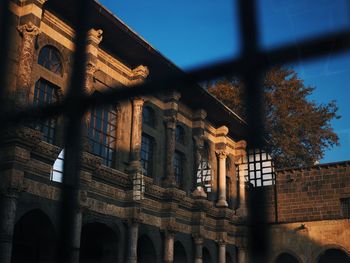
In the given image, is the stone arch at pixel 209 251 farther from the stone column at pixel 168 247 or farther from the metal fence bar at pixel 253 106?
the metal fence bar at pixel 253 106

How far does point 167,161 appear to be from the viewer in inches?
799

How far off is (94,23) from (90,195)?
5.31 m

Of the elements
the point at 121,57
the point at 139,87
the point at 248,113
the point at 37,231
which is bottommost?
the point at 248,113

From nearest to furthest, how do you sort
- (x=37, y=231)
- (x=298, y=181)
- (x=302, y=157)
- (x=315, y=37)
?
(x=315, y=37) → (x=37, y=231) → (x=298, y=181) → (x=302, y=157)

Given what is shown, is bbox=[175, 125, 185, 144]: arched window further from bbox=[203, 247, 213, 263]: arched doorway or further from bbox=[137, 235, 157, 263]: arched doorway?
bbox=[203, 247, 213, 263]: arched doorway

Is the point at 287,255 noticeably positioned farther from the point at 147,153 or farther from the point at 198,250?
the point at 147,153

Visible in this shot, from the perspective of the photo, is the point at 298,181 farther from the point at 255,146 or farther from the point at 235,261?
the point at 255,146

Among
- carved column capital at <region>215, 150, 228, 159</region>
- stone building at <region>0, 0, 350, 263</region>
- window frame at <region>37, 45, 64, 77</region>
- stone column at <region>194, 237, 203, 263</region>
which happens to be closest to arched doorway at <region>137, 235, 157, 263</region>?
stone building at <region>0, 0, 350, 263</region>

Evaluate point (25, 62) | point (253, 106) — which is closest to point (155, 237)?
point (25, 62)

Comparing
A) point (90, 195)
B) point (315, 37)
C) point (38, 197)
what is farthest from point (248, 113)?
point (90, 195)

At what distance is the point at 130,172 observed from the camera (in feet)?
58.5

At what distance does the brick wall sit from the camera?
26266mm

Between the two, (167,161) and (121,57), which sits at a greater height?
(121,57)

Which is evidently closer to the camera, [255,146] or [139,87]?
[255,146]
